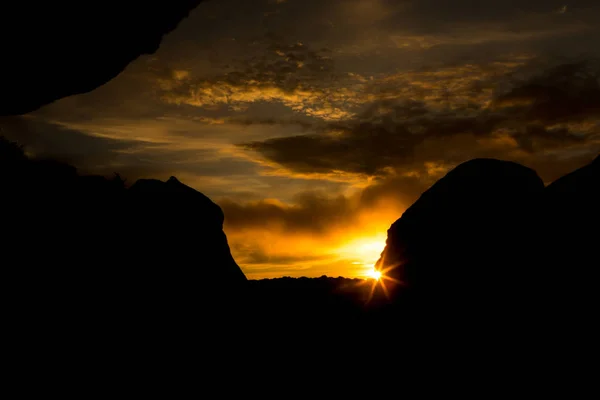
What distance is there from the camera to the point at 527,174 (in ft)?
81.1

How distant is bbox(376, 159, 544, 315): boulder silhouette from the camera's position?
22.4 metres

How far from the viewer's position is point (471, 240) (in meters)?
24.5

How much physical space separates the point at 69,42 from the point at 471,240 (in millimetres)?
20371

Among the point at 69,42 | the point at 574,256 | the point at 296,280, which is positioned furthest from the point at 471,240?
the point at 69,42

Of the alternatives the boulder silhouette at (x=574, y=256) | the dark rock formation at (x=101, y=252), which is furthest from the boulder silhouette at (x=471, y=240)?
the dark rock formation at (x=101, y=252)

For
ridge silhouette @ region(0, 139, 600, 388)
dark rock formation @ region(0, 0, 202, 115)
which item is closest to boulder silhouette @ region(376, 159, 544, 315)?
ridge silhouette @ region(0, 139, 600, 388)

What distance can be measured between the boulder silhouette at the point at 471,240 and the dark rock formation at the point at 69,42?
16367mm

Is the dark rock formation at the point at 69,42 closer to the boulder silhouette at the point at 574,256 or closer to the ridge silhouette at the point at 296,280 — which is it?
the ridge silhouette at the point at 296,280

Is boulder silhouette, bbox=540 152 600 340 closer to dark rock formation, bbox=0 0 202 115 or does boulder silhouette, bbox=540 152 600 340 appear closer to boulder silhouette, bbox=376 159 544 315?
boulder silhouette, bbox=376 159 544 315

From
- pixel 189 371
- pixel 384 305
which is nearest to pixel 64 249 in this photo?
pixel 189 371

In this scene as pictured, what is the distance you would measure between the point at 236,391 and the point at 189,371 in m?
2.42

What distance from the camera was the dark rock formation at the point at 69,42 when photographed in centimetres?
1456

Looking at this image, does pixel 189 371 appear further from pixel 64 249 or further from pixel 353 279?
pixel 353 279

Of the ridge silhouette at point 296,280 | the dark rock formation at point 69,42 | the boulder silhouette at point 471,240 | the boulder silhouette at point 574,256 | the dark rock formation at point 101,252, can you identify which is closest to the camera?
the dark rock formation at point 101,252
